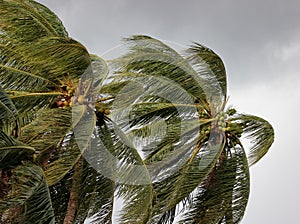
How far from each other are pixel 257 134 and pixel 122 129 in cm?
354

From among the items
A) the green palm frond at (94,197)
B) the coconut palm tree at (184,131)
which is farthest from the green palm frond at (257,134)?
the green palm frond at (94,197)

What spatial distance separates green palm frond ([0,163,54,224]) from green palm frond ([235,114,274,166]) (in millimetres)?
6400

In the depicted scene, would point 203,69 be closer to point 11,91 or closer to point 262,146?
point 262,146

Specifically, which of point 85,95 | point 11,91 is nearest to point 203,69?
point 85,95

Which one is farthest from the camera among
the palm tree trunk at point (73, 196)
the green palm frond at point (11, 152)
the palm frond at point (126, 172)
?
the palm tree trunk at point (73, 196)

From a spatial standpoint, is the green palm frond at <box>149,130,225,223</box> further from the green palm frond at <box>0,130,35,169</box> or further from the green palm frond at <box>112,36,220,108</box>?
the green palm frond at <box>0,130,35,169</box>

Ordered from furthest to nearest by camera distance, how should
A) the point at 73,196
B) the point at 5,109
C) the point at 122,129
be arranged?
the point at 122,129 → the point at 73,196 → the point at 5,109

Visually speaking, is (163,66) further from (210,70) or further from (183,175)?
(183,175)

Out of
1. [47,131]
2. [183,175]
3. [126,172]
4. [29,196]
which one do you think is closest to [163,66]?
[183,175]

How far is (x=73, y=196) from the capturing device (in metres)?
17.5

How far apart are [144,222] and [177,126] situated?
2929mm

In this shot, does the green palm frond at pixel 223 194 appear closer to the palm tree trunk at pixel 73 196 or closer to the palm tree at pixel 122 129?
the palm tree at pixel 122 129

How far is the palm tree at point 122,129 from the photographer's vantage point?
658 inches

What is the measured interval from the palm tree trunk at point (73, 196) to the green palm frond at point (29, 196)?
99.0 inches
